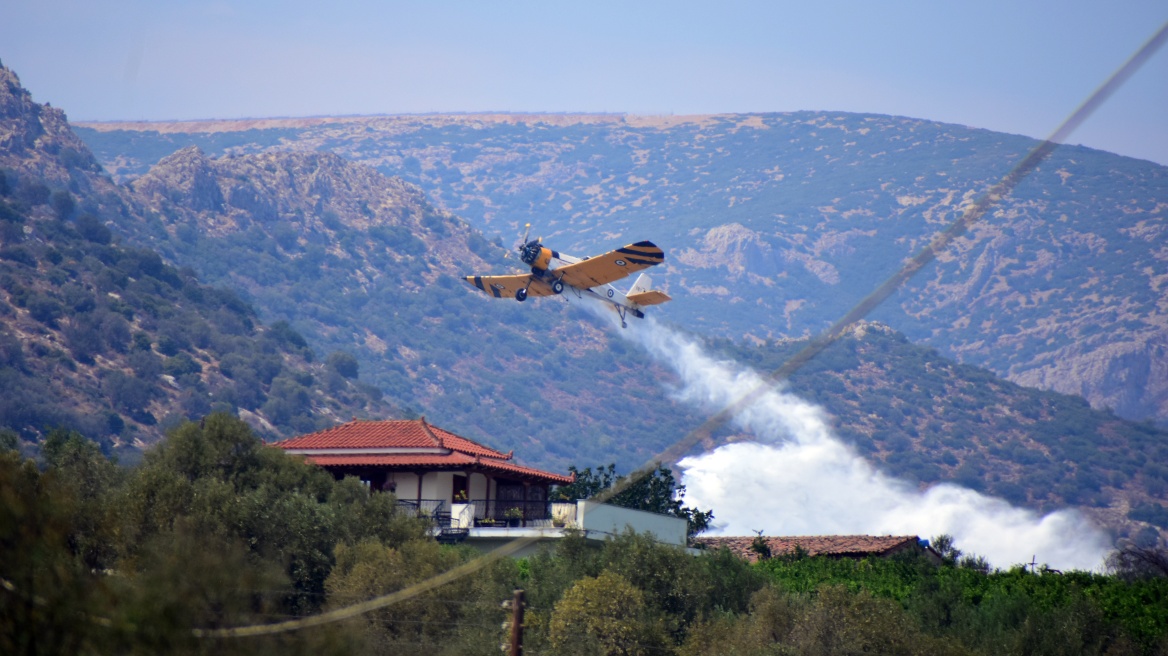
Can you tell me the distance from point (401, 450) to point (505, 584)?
1331cm

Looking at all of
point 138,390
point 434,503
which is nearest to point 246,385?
point 138,390

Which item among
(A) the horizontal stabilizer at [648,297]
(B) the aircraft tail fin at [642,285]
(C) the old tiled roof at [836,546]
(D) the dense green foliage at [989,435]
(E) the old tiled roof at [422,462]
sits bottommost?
(C) the old tiled roof at [836,546]

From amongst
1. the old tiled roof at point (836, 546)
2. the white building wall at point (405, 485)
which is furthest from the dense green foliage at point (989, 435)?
the white building wall at point (405, 485)

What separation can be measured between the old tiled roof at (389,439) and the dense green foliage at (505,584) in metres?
5.08

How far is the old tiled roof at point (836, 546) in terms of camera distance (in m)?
64.6

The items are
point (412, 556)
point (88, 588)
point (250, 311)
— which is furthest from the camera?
point (250, 311)

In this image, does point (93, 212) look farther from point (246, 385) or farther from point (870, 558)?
point (870, 558)

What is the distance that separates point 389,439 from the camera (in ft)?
183

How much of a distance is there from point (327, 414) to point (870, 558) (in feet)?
296

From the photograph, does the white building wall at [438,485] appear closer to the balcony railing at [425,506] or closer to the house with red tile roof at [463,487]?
the house with red tile roof at [463,487]

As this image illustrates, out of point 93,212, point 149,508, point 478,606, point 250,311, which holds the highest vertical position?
point 93,212

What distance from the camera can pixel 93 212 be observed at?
608 ft

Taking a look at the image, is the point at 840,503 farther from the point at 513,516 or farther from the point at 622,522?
the point at 622,522

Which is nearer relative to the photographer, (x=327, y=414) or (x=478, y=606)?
(x=478, y=606)
